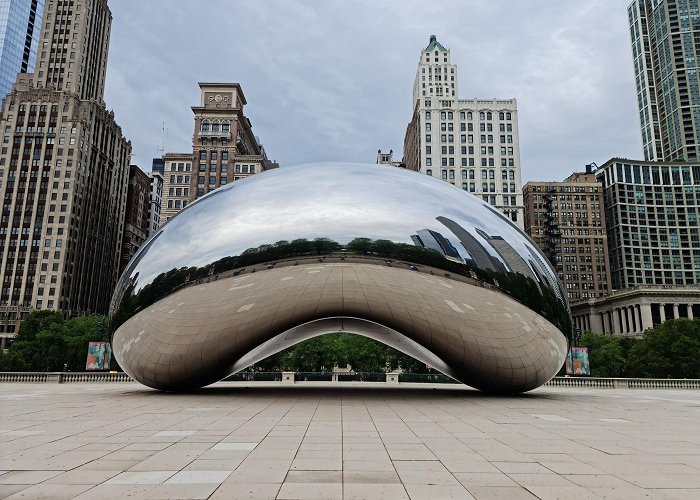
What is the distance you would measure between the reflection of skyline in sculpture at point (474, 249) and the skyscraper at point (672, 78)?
662 ft

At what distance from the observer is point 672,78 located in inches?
7141

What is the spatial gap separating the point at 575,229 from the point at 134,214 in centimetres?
13029

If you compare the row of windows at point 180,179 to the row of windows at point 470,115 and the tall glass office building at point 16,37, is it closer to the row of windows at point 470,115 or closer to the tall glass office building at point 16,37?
the row of windows at point 470,115

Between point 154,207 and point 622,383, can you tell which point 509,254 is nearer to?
point 622,383

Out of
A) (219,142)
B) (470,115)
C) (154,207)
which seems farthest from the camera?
(154,207)

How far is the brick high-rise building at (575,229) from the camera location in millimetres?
146625

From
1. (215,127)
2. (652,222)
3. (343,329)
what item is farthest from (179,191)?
(652,222)

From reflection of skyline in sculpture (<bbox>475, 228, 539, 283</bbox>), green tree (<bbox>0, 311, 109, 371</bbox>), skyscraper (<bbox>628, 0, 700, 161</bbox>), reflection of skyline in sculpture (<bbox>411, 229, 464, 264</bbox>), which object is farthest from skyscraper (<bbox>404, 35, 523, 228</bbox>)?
reflection of skyline in sculpture (<bbox>411, 229, 464, 264</bbox>)

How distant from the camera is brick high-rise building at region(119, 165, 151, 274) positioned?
470 ft

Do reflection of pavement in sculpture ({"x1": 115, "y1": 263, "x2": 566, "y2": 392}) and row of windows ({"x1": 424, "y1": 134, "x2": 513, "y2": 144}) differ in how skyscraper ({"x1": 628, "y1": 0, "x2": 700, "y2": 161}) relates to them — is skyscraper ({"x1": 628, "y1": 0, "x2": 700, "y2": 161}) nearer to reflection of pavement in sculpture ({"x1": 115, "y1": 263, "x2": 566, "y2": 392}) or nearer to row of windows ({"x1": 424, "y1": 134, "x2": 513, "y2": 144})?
row of windows ({"x1": 424, "y1": 134, "x2": 513, "y2": 144})

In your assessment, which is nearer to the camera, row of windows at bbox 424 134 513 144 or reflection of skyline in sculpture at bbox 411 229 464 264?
reflection of skyline in sculpture at bbox 411 229 464 264

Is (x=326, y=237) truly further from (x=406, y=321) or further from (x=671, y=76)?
(x=671, y=76)

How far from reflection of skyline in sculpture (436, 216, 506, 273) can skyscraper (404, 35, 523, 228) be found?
108 m

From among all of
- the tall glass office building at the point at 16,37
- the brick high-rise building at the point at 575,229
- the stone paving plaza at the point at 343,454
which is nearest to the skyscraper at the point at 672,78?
the brick high-rise building at the point at 575,229
